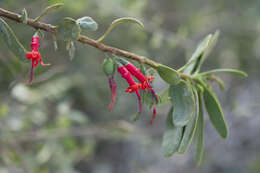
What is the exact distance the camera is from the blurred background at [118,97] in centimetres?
160

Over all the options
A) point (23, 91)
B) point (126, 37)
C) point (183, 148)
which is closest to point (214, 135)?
point (126, 37)

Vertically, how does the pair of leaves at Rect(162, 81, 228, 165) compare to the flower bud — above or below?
below

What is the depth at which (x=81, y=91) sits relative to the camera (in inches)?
96.1

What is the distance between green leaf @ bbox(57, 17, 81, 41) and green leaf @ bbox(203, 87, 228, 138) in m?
0.39

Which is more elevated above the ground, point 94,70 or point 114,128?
point 94,70

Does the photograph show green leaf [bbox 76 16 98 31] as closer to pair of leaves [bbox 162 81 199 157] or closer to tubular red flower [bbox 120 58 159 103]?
tubular red flower [bbox 120 58 159 103]

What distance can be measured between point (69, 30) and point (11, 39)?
11cm

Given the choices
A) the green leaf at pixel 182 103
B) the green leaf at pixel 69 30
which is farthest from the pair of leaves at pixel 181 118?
the green leaf at pixel 69 30

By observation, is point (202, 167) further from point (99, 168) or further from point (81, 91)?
point (81, 91)

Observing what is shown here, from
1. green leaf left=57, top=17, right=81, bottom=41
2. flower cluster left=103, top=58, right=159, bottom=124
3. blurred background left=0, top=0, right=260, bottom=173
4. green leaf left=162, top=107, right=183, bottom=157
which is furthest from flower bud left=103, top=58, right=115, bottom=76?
blurred background left=0, top=0, right=260, bottom=173

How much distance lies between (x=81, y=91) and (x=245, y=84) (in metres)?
2.15

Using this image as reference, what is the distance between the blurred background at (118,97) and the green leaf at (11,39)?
1.46 feet

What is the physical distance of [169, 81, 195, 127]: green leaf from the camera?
664 mm

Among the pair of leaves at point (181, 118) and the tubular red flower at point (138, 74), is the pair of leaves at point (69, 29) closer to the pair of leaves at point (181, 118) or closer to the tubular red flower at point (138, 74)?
the tubular red flower at point (138, 74)
